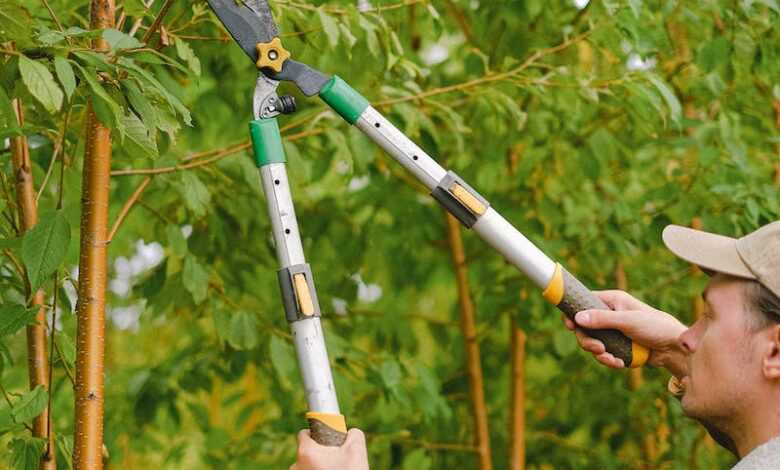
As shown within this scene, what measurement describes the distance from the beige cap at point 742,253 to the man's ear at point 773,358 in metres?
0.06

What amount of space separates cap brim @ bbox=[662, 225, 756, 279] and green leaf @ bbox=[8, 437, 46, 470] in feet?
3.91

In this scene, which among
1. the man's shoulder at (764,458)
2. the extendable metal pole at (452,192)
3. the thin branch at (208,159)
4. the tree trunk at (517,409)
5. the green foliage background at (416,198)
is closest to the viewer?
the man's shoulder at (764,458)

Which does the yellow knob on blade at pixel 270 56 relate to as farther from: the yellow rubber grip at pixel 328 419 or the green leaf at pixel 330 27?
the yellow rubber grip at pixel 328 419

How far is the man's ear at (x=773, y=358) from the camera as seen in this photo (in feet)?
5.57

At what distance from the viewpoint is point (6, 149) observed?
92.0 inches

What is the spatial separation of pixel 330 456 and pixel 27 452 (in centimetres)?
69

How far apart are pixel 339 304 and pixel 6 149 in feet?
5.63

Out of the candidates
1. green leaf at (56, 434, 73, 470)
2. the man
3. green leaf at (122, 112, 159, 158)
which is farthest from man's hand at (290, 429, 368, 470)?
green leaf at (56, 434, 73, 470)

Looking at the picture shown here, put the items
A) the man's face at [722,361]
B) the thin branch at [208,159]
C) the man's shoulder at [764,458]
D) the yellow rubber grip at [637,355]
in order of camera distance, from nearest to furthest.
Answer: the man's shoulder at [764,458]
the man's face at [722,361]
the yellow rubber grip at [637,355]
the thin branch at [208,159]

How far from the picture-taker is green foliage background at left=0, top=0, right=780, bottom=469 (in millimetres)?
2521

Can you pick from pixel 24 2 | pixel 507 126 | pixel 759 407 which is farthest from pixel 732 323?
pixel 507 126

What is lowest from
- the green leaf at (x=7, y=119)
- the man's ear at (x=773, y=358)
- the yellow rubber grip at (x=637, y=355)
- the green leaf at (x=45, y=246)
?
the man's ear at (x=773, y=358)

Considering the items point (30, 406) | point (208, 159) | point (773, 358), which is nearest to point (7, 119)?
point (30, 406)

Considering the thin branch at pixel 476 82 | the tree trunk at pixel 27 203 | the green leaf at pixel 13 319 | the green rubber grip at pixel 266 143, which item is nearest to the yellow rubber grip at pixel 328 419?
the green rubber grip at pixel 266 143
